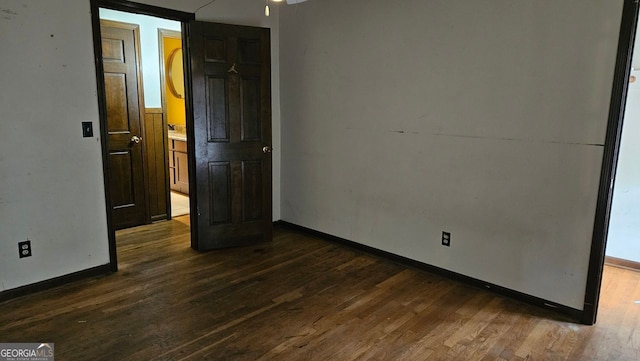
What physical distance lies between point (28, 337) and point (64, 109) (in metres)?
1.47

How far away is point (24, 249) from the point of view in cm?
293

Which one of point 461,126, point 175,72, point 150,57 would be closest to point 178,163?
point 175,72

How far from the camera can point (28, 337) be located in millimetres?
2432

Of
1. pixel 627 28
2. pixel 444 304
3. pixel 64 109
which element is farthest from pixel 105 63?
pixel 627 28

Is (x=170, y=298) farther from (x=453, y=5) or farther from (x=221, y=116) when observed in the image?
(x=453, y=5)

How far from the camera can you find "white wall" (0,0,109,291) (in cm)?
276

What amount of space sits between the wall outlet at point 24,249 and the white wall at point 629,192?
4375 millimetres

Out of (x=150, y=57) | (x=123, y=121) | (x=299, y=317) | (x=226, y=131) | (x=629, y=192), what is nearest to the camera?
(x=299, y=317)

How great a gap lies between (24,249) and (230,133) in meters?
1.72

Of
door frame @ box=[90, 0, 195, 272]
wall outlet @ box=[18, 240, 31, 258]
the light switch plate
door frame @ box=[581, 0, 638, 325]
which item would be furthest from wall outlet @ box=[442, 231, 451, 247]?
wall outlet @ box=[18, 240, 31, 258]

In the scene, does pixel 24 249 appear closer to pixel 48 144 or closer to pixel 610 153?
pixel 48 144

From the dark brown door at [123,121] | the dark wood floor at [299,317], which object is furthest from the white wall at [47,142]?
the dark brown door at [123,121]

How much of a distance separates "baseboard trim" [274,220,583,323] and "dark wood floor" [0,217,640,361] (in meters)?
0.06

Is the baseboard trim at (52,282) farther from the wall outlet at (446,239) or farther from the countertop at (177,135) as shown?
the wall outlet at (446,239)
